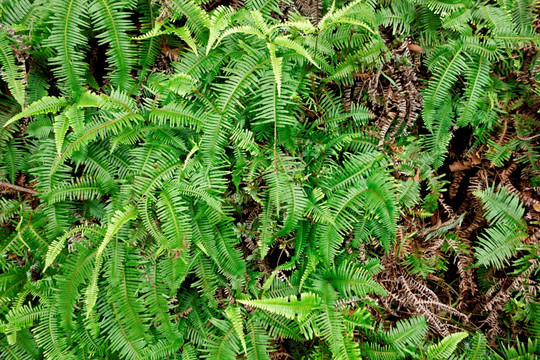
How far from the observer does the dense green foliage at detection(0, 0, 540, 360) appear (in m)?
2.34

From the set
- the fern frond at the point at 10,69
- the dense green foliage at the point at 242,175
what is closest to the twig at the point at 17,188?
the dense green foliage at the point at 242,175

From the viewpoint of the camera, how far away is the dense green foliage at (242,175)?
7.68 feet

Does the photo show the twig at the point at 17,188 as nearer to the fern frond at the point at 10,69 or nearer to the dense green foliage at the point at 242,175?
the dense green foliage at the point at 242,175

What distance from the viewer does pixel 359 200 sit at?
2434 mm

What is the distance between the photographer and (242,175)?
2500 mm

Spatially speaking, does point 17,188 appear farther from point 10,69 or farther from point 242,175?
point 242,175

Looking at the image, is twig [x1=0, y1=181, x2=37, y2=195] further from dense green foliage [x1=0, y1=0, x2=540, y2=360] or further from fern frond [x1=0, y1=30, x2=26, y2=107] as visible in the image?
fern frond [x1=0, y1=30, x2=26, y2=107]

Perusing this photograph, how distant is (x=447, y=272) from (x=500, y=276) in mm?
376

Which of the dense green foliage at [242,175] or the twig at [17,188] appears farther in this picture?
the twig at [17,188]

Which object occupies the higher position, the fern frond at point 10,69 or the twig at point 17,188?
the fern frond at point 10,69

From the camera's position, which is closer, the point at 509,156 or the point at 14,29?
the point at 14,29

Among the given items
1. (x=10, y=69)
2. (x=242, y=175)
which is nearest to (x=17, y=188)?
Result: (x=10, y=69)

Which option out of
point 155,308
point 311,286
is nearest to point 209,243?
point 155,308

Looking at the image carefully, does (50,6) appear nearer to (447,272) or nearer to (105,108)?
(105,108)
